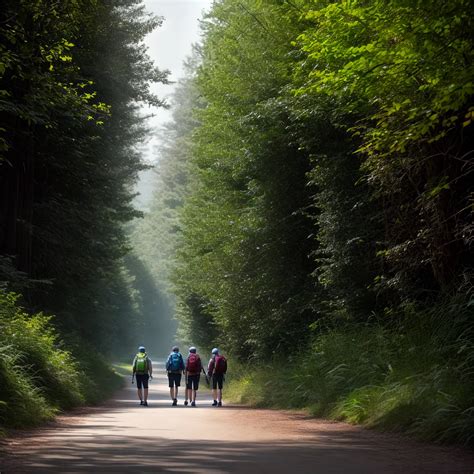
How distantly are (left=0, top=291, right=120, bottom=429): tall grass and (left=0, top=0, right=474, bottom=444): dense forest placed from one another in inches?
3.4

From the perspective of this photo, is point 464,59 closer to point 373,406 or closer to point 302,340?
point 373,406

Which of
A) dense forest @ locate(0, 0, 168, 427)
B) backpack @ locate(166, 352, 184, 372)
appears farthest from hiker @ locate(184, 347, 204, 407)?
dense forest @ locate(0, 0, 168, 427)

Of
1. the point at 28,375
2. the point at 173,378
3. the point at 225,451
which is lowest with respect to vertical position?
the point at 225,451

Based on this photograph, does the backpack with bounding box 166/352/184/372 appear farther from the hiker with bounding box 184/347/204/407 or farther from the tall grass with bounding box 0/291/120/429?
the tall grass with bounding box 0/291/120/429

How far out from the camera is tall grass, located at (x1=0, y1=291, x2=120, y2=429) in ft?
45.3

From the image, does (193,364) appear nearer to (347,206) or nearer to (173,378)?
(173,378)

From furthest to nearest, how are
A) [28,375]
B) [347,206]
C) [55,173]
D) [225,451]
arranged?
[55,173]
[347,206]
[28,375]
[225,451]

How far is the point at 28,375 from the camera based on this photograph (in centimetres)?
1678

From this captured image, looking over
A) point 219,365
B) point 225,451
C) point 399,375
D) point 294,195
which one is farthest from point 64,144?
point 225,451

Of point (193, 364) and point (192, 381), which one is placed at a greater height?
point (193, 364)

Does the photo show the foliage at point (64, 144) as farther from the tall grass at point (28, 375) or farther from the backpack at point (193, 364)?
the backpack at point (193, 364)

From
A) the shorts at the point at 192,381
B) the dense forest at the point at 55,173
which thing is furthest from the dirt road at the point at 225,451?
the shorts at the point at 192,381

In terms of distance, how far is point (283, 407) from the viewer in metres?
20.8

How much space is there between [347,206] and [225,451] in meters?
10.5
